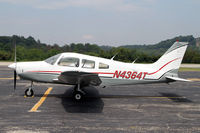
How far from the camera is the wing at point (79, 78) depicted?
6.68m

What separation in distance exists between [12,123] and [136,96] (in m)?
5.99

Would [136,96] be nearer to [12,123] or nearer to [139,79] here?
[139,79]

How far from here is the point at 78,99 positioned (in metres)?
7.80

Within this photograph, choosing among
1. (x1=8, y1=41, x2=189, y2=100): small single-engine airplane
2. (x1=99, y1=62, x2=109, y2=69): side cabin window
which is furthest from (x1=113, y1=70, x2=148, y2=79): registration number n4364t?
→ (x1=99, y1=62, x2=109, y2=69): side cabin window

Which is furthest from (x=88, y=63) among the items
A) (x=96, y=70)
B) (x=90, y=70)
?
(x=96, y=70)

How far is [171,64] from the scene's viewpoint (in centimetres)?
869

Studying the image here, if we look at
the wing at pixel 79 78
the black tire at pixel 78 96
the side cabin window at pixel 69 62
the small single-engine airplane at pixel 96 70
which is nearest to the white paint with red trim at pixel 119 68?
the small single-engine airplane at pixel 96 70

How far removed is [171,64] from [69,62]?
485 cm

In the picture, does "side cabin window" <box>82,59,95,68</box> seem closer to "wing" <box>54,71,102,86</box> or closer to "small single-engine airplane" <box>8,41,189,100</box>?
"small single-engine airplane" <box>8,41,189,100</box>

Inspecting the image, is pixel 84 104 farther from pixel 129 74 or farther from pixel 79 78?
pixel 129 74

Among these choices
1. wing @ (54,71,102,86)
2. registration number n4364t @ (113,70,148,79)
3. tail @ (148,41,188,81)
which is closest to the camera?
wing @ (54,71,102,86)

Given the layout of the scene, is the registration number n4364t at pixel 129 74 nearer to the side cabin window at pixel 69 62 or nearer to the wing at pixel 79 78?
the wing at pixel 79 78

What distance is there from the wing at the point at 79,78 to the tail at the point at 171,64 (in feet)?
9.93

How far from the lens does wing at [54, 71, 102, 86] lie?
6.68m
